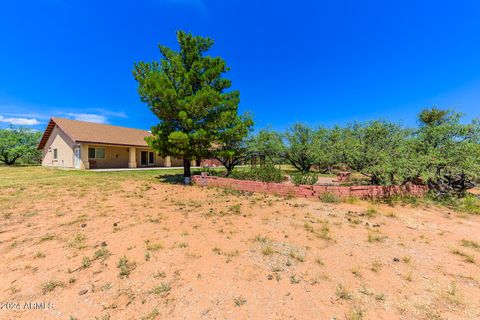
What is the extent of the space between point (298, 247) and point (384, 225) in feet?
8.13

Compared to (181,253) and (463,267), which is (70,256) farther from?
(463,267)

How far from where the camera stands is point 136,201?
672cm

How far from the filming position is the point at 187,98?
960 cm

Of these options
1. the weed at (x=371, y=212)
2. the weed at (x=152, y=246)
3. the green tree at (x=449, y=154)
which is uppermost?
the green tree at (x=449, y=154)

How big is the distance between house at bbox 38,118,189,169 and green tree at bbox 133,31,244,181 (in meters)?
10.2

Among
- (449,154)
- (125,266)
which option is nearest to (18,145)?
(125,266)

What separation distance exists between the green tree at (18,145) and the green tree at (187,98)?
68.6 feet

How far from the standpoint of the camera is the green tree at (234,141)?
10.5 metres

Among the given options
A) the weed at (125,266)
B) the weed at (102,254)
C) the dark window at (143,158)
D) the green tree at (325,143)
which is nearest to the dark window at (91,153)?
the dark window at (143,158)

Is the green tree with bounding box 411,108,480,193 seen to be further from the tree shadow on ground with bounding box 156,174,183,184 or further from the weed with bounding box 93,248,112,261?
the tree shadow on ground with bounding box 156,174,183,184

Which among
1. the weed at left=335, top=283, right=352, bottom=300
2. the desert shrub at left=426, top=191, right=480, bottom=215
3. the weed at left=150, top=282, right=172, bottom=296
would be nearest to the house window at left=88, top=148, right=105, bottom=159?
the weed at left=150, top=282, right=172, bottom=296

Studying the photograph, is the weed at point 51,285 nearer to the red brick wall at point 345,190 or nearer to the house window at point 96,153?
the red brick wall at point 345,190

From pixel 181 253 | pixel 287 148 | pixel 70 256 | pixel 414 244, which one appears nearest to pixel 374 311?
pixel 414 244

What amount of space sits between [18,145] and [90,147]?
11.5m
